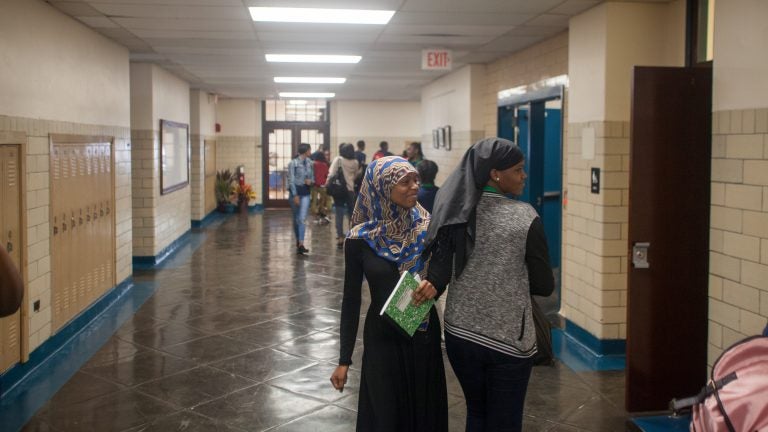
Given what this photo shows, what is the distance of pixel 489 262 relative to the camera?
2.59 m

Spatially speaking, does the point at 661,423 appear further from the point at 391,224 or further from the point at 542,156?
the point at 542,156

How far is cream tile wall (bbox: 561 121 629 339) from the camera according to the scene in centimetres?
564

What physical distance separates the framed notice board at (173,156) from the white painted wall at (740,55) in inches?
310

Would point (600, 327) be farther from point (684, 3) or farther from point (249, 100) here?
point (249, 100)

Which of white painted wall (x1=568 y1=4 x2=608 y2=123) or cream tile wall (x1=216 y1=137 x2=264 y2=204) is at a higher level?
white painted wall (x1=568 y1=4 x2=608 y2=123)

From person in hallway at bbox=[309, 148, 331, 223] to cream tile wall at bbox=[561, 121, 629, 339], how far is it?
8.81m

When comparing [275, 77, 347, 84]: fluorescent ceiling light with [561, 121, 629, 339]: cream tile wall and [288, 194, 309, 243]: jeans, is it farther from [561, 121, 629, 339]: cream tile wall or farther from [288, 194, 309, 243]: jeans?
[561, 121, 629, 339]: cream tile wall

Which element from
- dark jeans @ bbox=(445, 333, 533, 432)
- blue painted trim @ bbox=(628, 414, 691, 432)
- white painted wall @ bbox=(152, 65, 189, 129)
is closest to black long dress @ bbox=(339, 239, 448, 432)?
dark jeans @ bbox=(445, 333, 533, 432)

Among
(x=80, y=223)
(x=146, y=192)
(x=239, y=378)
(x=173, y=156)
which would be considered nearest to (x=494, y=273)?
(x=239, y=378)

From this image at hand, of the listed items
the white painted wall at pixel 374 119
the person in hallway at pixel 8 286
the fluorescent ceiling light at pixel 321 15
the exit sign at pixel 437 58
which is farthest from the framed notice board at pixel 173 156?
the person in hallway at pixel 8 286

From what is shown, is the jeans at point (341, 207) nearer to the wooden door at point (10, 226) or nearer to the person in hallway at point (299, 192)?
the person in hallway at point (299, 192)

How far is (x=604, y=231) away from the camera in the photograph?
5.70m

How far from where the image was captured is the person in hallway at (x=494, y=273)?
257 cm

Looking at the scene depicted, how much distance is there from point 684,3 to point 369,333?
3991 millimetres
